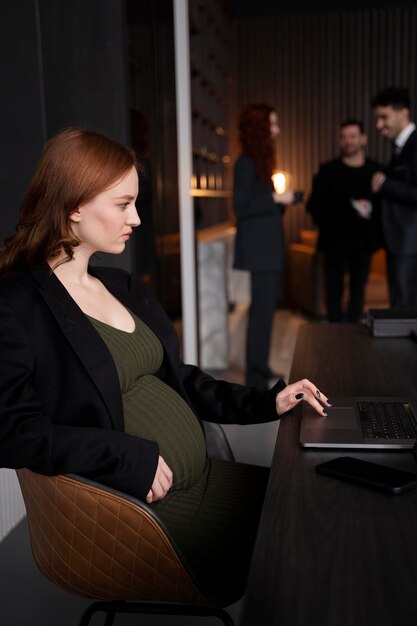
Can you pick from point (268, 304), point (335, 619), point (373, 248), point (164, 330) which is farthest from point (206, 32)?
point (335, 619)

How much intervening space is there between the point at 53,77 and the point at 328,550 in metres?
2.22

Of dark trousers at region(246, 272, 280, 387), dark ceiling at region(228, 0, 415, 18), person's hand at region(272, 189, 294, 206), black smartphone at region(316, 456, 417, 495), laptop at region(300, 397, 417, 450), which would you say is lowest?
dark trousers at region(246, 272, 280, 387)

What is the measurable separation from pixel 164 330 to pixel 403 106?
3.21 metres

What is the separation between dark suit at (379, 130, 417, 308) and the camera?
4320mm

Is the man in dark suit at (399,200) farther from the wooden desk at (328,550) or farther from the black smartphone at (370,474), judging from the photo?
the black smartphone at (370,474)

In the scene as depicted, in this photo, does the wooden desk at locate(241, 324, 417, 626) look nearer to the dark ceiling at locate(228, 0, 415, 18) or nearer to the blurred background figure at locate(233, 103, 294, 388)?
the blurred background figure at locate(233, 103, 294, 388)

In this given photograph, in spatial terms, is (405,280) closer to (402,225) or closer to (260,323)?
(402,225)

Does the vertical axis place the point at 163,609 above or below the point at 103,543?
below

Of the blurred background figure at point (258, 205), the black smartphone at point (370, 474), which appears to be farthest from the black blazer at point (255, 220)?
the black smartphone at point (370, 474)

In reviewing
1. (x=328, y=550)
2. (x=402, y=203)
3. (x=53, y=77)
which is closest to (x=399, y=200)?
(x=402, y=203)

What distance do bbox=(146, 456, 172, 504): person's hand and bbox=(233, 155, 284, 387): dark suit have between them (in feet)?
9.79

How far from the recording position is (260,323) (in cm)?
452

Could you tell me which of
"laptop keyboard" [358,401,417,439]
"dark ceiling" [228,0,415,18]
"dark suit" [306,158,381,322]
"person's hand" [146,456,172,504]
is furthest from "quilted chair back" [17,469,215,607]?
"dark ceiling" [228,0,415,18]

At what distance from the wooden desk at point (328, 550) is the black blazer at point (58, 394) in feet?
1.07
